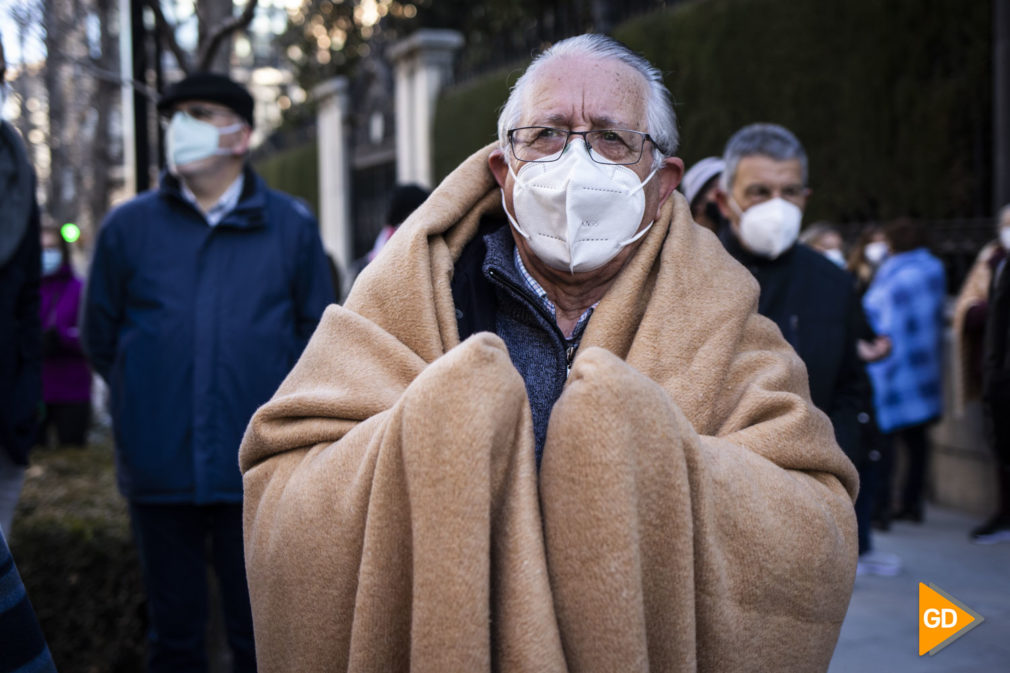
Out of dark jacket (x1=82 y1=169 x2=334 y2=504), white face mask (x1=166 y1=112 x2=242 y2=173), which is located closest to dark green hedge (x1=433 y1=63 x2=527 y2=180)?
white face mask (x1=166 y1=112 x2=242 y2=173)

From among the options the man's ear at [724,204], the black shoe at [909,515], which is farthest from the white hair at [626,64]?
the black shoe at [909,515]

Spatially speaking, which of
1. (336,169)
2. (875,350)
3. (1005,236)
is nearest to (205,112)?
(875,350)

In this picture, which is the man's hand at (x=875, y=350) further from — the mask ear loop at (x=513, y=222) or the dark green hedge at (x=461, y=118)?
the dark green hedge at (x=461, y=118)

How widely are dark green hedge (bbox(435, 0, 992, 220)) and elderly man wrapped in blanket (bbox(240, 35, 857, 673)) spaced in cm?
502

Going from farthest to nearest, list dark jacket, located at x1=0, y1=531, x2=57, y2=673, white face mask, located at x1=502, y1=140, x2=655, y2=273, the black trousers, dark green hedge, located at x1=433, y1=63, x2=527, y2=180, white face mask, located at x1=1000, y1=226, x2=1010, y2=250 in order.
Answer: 1. dark green hedge, located at x1=433, y1=63, x2=527, y2=180
2. the black trousers
3. white face mask, located at x1=1000, y1=226, x2=1010, y2=250
4. white face mask, located at x1=502, y1=140, x2=655, y2=273
5. dark jacket, located at x1=0, y1=531, x2=57, y2=673

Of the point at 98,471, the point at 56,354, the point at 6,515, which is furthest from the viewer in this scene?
the point at 56,354

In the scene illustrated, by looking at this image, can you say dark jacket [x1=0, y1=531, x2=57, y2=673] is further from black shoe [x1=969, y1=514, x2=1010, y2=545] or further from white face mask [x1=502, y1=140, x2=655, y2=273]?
black shoe [x1=969, y1=514, x2=1010, y2=545]

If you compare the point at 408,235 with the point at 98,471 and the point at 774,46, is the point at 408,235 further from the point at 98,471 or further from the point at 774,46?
the point at 774,46

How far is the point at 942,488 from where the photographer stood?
767 cm

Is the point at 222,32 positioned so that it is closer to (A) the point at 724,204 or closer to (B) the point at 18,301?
(B) the point at 18,301

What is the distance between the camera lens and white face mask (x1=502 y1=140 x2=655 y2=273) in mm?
1934

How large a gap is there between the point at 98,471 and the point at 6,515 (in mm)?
2619

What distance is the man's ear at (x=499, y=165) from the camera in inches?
83.0

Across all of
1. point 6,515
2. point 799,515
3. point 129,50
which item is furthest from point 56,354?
point 799,515
